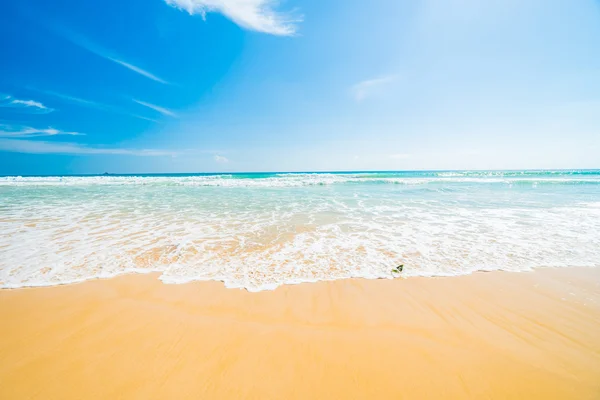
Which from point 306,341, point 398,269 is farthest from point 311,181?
point 306,341

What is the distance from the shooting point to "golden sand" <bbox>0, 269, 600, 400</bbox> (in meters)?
2.12

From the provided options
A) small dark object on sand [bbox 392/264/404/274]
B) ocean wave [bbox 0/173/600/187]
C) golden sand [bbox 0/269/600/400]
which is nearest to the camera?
golden sand [bbox 0/269/600/400]

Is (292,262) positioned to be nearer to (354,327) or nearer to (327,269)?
(327,269)

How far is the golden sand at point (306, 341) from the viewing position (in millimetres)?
2125

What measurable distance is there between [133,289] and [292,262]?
8.75ft

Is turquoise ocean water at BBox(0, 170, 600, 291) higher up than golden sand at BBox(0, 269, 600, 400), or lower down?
higher up

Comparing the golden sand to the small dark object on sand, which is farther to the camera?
the small dark object on sand

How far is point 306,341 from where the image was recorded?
8.72 ft

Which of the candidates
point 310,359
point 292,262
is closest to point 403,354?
point 310,359

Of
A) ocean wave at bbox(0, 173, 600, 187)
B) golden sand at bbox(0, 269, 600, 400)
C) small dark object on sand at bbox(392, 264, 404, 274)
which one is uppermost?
ocean wave at bbox(0, 173, 600, 187)

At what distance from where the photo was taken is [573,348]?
255 centimetres

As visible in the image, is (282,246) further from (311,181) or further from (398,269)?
(311,181)

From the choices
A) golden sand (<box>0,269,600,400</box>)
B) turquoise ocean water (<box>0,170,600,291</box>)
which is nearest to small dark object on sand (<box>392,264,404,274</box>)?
turquoise ocean water (<box>0,170,600,291</box>)

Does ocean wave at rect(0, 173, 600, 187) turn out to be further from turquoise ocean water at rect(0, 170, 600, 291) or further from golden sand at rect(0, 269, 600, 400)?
golden sand at rect(0, 269, 600, 400)
